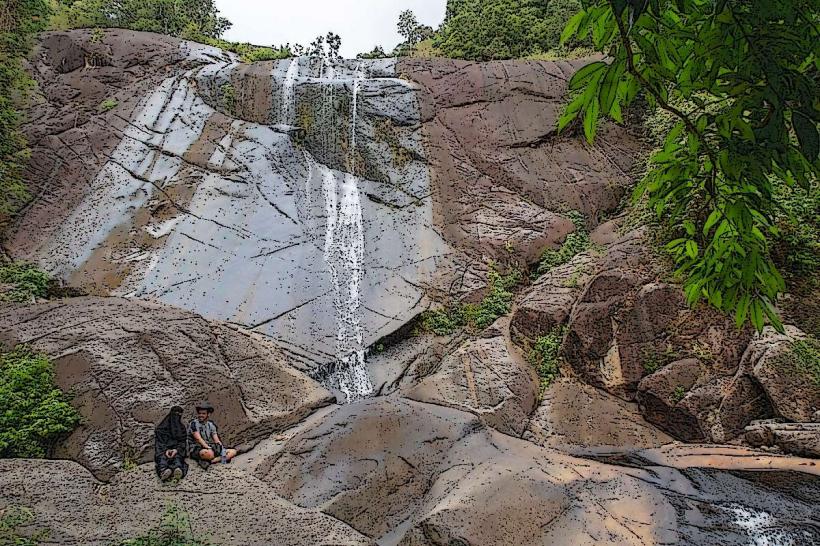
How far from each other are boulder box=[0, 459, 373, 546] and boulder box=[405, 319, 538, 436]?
3.66m

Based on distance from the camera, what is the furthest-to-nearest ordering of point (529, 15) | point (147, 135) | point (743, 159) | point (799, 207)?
point (529, 15)
point (147, 135)
point (799, 207)
point (743, 159)

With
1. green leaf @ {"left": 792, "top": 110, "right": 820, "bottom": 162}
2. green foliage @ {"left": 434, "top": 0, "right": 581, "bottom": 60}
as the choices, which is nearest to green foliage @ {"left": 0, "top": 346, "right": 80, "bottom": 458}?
green leaf @ {"left": 792, "top": 110, "right": 820, "bottom": 162}

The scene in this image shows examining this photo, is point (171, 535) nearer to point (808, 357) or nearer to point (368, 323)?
point (808, 357)

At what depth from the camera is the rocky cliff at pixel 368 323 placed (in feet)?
15.4

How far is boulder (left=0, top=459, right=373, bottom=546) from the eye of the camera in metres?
3.89

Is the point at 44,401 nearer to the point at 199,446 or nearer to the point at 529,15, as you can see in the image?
the point at 199,446

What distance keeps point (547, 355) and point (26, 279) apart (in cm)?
985

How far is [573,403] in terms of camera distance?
827 cm

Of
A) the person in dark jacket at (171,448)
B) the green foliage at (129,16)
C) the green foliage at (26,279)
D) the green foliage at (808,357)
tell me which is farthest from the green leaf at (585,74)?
the green foliage at (129,16)

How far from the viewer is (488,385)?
835 cm

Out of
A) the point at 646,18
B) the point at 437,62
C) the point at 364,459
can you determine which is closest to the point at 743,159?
the point at 646,18

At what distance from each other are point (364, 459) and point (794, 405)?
4.88 meters

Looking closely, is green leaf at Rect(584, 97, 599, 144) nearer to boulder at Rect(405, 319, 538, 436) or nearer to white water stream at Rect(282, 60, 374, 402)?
boulder at Rect(405, 319, 538, 436)

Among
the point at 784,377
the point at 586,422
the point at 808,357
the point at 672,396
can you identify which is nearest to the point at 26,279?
the point at 586,422
